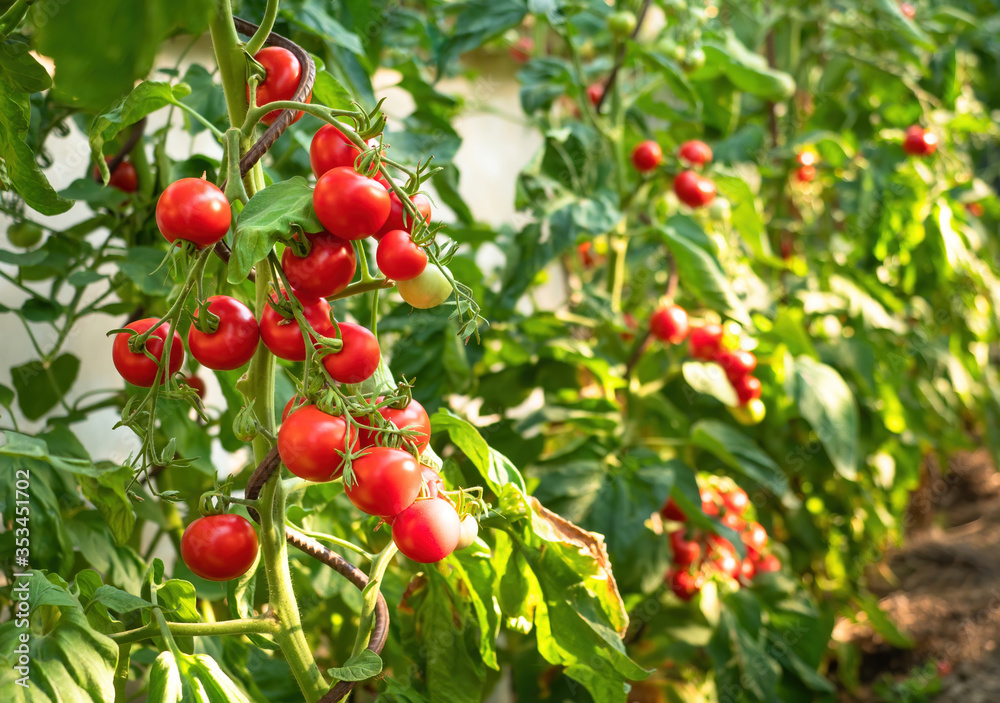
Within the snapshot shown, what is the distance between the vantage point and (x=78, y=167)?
1.06 m

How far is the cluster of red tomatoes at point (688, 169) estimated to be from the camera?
104cm

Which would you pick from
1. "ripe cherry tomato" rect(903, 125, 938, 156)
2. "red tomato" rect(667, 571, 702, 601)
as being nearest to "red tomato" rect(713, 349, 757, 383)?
"red tomato" rect(667, 571, 702, 601)

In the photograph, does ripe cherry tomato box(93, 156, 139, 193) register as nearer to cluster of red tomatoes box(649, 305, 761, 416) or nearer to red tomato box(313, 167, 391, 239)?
red tomato box(313, 167, 391, 239)

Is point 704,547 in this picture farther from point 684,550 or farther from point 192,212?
point 192,212

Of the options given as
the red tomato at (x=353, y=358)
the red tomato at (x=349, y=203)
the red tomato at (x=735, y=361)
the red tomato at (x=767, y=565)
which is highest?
the red tomato at (x=349, y=203)

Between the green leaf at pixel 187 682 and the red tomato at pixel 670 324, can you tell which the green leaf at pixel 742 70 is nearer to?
the red tomato at pixel 670 324

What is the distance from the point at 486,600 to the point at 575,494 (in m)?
0.35

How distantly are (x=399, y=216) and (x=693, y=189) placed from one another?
0.70 metres

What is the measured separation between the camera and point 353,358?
0.41m

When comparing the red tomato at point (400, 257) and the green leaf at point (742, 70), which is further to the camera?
the green leaf at point (742, 70)

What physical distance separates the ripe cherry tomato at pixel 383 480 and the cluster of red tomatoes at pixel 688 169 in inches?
29.1

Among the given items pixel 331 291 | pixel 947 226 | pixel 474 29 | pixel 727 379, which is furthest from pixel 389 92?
pixel 331 291

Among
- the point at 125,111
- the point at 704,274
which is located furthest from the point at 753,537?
the point at 125,111

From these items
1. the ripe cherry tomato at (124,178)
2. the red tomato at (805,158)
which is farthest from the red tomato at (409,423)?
the red tomato at (805,158)
